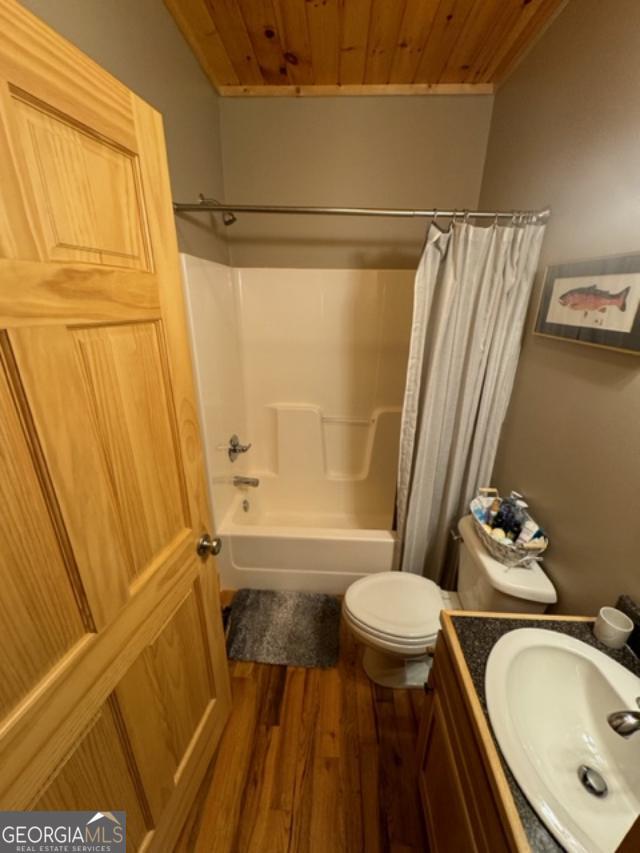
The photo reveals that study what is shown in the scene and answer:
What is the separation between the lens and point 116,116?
618mm

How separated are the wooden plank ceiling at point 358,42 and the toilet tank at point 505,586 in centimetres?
191

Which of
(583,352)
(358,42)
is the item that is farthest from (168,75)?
(583,352)

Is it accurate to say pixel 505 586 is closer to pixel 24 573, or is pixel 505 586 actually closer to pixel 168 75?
pixel 24 573

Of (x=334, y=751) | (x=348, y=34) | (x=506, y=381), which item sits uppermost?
(x=348, y=34)

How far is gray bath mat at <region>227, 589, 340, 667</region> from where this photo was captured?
158 cm

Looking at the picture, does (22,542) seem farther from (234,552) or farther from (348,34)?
(348,34)

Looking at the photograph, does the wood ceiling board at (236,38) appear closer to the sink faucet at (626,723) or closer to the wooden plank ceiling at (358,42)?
the wooden plank ceiling at (358,42)

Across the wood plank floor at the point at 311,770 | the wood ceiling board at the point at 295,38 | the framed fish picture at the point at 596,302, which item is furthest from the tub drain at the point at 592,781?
the wood ceiling board at the point at 295,38

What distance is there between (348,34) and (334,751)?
9.10 ft

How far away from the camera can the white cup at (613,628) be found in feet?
2.64

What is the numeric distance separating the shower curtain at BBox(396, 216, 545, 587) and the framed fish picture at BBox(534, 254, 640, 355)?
16 centimetres

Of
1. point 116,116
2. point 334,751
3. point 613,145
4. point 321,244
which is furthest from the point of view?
point 321,244

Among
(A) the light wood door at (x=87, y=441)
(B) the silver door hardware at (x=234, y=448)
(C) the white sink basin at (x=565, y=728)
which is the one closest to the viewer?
(A) the light wood door at (x=87, y=441)

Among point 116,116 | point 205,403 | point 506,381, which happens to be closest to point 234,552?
point 205,403
